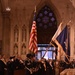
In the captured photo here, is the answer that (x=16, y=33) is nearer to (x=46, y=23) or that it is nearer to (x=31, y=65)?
(x=46, y=23)

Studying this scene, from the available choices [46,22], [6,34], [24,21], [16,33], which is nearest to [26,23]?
[24,21]

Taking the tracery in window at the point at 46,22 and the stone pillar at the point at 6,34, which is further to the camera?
the tracery in window at the point at 46,22

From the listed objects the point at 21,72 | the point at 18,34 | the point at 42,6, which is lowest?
the point at 21,72

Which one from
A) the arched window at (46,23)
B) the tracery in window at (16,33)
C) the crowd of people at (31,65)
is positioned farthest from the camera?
the arched window at (46,23)

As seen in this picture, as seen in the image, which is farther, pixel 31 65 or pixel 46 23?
pixel 46 23

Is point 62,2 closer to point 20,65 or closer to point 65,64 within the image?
point 65,64

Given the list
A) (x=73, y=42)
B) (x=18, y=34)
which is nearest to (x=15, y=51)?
(x=18, y=34)

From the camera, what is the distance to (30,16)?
23891 millimetres

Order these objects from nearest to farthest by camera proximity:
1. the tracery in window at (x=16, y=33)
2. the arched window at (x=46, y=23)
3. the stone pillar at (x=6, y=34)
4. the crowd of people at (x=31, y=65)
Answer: the crowd of people at (x=31, y=65) → the stone pillar at (x=6, y=34) → the tracery in window at (x=16, y=33) → the arched window at (x=46, y=23)

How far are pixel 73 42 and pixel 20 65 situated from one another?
9237mm

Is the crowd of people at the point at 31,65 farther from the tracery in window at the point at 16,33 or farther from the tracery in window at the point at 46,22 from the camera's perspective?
the tracery in window at the point at 46,22

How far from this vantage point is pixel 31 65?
11.8 meters

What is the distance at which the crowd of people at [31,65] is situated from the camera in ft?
38.7

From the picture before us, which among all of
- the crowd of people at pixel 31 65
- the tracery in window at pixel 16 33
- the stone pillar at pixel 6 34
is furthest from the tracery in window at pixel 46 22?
the crowd of people at pixel 31 65
